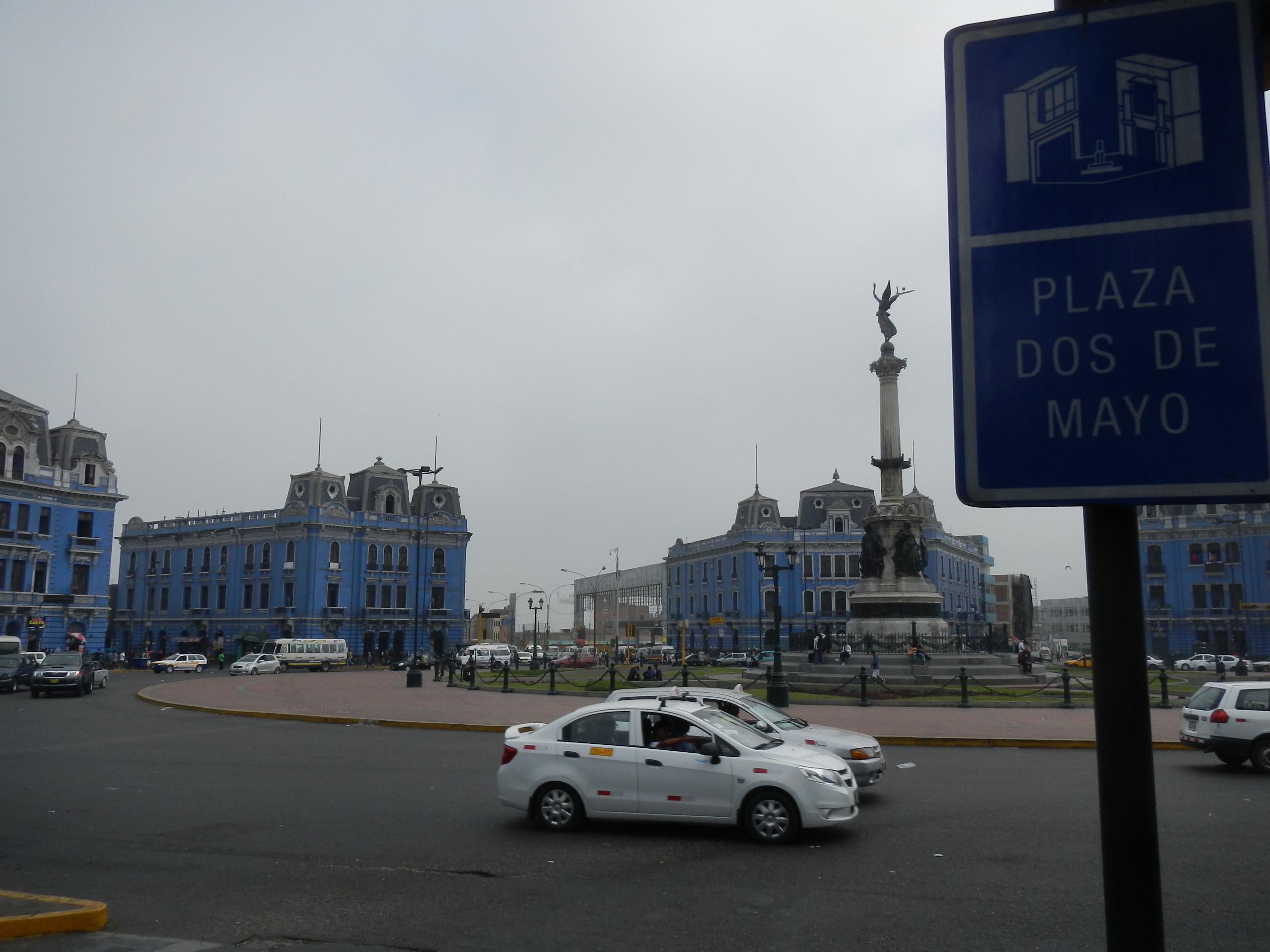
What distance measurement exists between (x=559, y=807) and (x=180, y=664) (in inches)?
2225

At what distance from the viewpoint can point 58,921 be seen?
737cm

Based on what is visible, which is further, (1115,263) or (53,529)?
(53,529)

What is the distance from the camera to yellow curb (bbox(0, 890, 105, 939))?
23.9 feet

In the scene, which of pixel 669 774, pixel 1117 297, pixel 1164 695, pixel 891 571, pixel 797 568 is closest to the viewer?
pixel 1117 297

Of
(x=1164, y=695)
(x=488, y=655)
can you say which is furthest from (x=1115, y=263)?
(x=488, y=655)

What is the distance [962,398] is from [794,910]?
7.01 meters

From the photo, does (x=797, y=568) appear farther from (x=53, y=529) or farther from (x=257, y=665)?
(x=53, y=529)

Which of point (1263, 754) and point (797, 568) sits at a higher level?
point (797, 568)

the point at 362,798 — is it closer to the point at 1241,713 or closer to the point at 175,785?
the point at 175,785

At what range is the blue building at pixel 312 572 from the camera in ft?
240

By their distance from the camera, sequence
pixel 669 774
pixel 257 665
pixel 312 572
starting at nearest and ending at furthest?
pixel 669 774, pixel 257 665, pixel 312 572

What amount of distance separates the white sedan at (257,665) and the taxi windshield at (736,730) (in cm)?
4932

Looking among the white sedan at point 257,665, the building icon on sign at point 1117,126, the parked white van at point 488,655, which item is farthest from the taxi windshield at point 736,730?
the parked white van at point 488,655

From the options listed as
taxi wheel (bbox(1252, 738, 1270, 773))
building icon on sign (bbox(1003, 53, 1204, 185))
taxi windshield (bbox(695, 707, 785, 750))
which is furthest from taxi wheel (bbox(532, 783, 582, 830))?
taxi wheel (bbox(1252, 738, 1270, 773))
